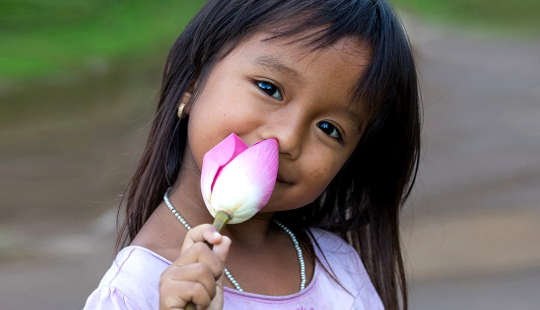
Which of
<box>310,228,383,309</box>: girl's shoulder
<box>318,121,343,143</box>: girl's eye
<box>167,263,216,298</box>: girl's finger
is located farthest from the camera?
<box>310,228,383,309</box>: girl's shoulder

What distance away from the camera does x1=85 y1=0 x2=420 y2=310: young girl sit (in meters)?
1.51

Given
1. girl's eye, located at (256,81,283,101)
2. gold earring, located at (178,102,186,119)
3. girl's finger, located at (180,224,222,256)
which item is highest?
girl's eye, located at (256,81,283,101)

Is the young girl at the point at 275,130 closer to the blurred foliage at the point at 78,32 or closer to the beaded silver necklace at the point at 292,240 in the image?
the beaded silver necklace at the point at 292,240

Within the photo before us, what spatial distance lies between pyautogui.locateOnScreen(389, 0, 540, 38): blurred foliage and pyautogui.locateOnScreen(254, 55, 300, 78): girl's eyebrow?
4608 mm

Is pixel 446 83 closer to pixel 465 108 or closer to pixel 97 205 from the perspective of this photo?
pixel 465 108

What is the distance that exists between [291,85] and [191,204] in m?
0.32

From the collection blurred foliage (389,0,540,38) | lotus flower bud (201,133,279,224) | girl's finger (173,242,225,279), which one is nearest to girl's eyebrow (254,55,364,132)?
lotus flower bud (201,133,279,224)

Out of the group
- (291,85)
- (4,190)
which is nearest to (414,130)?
(291,85)

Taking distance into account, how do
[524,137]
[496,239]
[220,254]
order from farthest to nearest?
[524,137], [496,239], [220,254]

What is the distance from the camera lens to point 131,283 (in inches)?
58.3

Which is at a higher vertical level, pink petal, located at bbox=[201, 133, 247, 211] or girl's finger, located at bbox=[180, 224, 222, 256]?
pink petal, located at bbox=[201, 133, 247, 211]

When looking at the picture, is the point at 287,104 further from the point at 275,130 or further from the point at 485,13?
the point at 485,13

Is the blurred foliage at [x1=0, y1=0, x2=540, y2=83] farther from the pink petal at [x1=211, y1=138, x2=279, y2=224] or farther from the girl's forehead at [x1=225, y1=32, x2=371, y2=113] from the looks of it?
the pink petal at [x1=211, y1=138, x2=279, y2=224]

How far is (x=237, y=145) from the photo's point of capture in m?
1.43
